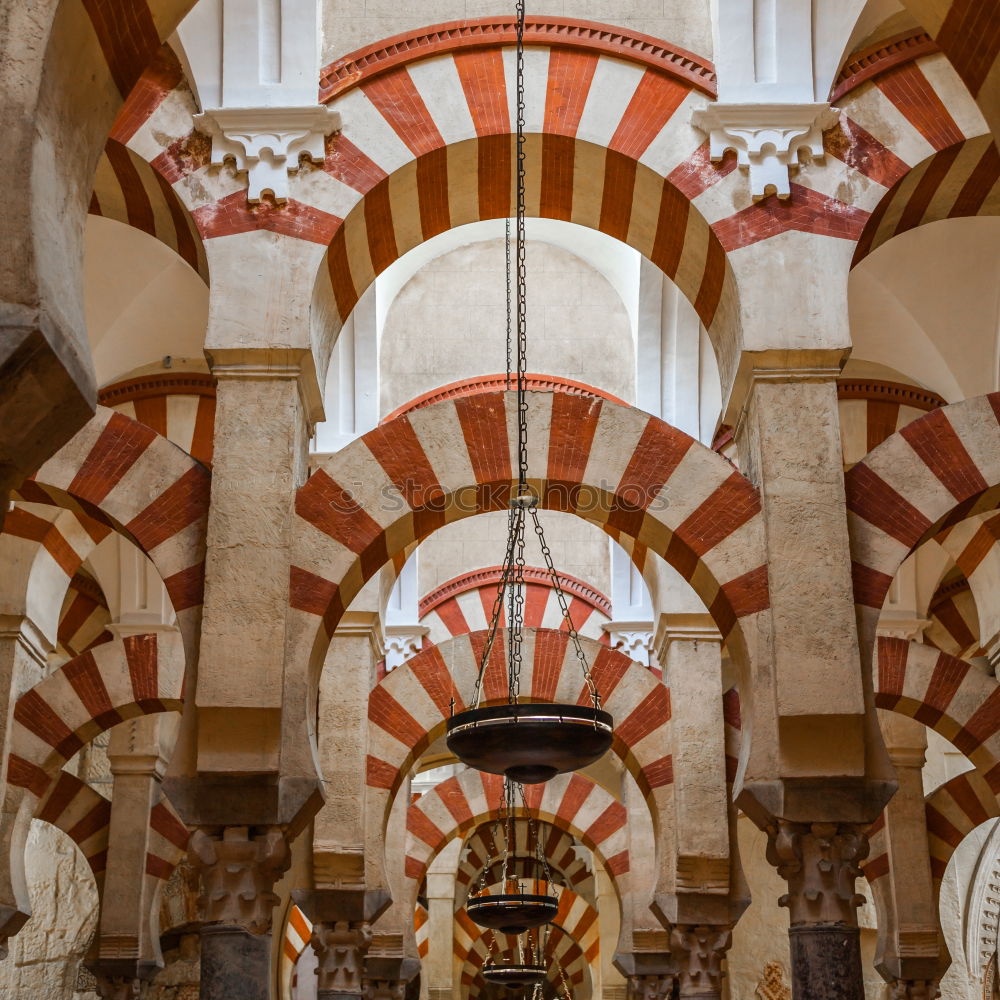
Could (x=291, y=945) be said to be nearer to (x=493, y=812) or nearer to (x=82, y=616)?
(x=493, y=812)

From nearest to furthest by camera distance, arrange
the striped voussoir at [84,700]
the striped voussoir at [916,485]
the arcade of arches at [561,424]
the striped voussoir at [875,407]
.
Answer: the arcade of arches at [561,424] → the striped voussoir at [916,485] → the striped voussoir at [875,407] → the striped voussoir at [84,700]

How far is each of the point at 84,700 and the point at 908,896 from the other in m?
5.79

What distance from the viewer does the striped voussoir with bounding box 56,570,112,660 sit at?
12367 mm

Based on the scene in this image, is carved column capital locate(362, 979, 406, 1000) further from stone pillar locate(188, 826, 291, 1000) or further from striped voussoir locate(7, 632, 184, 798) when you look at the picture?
stone pillar locate(188, 826, 291, 1000)

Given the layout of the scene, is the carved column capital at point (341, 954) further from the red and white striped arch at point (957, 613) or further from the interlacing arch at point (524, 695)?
the red and white striped arch at point (957, 613)

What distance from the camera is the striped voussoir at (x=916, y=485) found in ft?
20.2

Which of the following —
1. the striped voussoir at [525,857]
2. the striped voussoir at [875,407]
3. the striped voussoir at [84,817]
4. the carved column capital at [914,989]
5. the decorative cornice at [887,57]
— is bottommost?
the carved column capital at [914,989]

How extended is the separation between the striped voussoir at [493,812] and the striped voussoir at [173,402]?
5.00 metres

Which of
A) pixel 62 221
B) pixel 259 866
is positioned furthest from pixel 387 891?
pixel 62 221

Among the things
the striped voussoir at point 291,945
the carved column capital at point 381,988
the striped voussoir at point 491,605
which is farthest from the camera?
the striped voussoir at point 291,945

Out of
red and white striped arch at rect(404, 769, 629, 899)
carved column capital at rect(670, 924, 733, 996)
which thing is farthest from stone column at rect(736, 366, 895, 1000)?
red and white striped arch at rect(404, 769, 629, 899)

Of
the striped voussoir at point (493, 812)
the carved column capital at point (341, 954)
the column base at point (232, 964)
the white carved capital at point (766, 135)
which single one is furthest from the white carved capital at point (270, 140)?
the striped voussoir at point (493, 812)

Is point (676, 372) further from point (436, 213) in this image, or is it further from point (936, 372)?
point (436, 213)

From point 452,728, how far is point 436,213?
2.66 m
